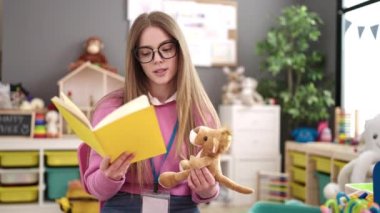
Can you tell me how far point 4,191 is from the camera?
317 centimetres

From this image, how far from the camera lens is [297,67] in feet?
11.6

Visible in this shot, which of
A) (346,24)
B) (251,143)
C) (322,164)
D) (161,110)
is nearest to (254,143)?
(251,143)

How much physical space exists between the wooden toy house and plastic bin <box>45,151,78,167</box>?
0.45 m

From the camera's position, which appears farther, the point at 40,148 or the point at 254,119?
the point at 254,119

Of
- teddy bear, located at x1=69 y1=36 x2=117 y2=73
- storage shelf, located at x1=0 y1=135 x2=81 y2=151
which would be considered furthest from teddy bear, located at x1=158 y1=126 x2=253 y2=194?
teddy bear, located at x1=69 y1=36 x2=117 y2=73

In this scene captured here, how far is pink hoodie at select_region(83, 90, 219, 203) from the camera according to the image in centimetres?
98

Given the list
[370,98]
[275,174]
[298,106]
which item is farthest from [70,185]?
[370,98]

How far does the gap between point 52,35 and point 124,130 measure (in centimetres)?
314

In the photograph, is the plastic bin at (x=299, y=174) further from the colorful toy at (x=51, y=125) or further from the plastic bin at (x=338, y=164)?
the colorful toy at (x=51, y=125)

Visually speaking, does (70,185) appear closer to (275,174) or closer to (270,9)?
(275,174)

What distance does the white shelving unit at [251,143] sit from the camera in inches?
141

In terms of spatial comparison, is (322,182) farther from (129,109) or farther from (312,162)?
(129,109)

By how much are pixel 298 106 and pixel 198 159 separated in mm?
2784

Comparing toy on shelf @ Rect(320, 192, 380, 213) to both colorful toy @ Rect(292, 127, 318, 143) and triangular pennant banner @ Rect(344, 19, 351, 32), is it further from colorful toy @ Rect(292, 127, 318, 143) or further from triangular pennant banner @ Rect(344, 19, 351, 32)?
triangular pennant banner @ Rect(344, 19, 351, 32)
